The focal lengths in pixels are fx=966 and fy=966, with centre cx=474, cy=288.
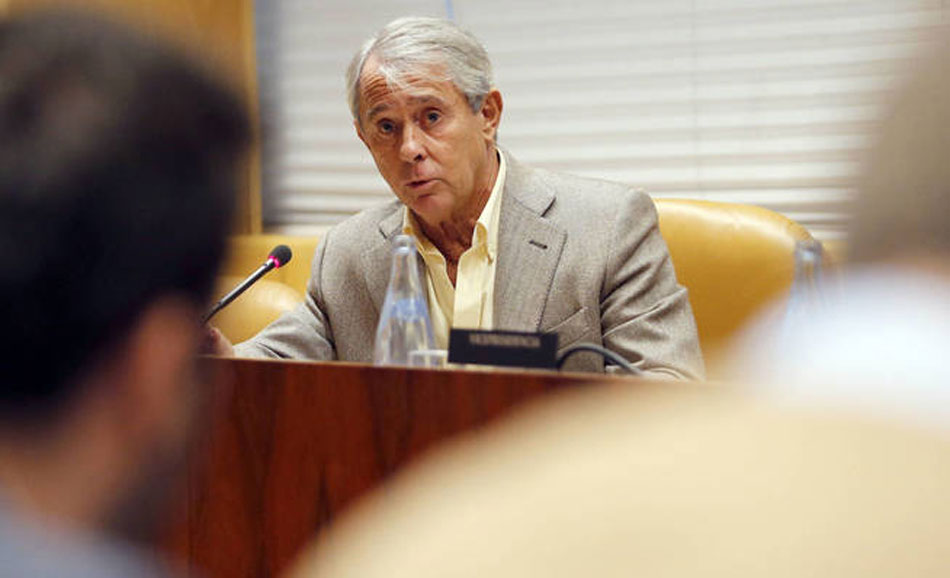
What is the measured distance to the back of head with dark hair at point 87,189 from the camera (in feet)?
1.38

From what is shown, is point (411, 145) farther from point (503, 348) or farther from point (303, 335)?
point (503, 348)

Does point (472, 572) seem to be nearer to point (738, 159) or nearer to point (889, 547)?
point (889, 547)

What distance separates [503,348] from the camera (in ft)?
3.04

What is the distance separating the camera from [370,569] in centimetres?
25

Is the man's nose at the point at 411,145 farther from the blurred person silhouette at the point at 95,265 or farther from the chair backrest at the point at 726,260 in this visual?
the blurred person silhouette at the point at 95,265

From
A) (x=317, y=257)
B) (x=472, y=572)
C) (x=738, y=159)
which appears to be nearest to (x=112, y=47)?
(x=472, y=572)

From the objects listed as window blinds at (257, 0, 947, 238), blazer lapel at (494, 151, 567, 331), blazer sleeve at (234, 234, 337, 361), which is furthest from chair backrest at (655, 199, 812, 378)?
blazer sleeve at (234, 234, 337, 361)

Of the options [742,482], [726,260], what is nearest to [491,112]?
[726,260]

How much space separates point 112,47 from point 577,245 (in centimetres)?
128

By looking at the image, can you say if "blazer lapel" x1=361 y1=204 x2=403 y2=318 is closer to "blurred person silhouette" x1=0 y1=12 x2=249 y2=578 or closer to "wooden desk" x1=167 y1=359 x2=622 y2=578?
"wooden desk" x1=167 y1=359 x2=622 y2=578

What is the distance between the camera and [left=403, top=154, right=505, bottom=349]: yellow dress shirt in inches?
66.4

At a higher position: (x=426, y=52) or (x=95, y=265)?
(x=426, y=52)

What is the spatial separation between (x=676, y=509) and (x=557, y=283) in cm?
141

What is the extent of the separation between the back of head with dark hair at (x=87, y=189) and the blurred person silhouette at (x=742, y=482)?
0.19 meters
